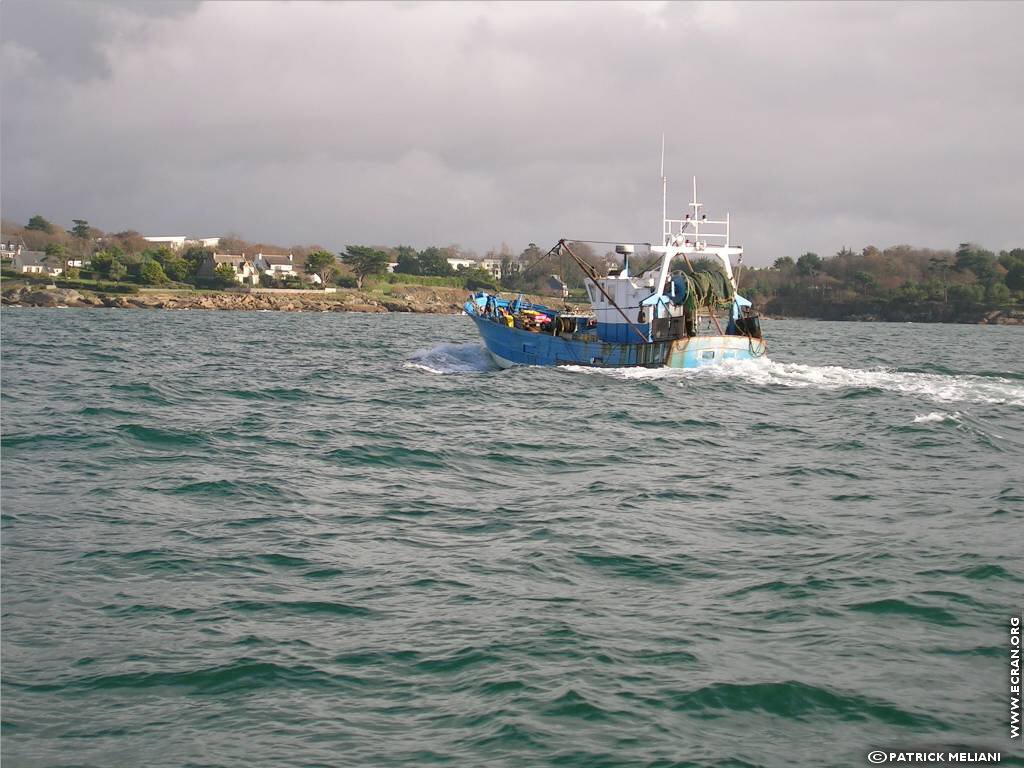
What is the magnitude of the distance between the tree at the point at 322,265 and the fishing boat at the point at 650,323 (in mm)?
118561

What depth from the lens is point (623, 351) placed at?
1474 inches

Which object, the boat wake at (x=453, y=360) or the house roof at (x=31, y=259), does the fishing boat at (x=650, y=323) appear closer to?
the boat wake at (x=453, y=360)

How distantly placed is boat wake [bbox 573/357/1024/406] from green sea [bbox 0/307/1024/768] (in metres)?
7.07

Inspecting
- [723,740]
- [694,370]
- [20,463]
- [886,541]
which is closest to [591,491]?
[886,541]

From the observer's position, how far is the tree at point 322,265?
15612cm

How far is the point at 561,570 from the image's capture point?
11531mm

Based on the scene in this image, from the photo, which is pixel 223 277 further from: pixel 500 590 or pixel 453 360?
pixel 500 590

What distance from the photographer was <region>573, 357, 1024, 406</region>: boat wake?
29.9 m

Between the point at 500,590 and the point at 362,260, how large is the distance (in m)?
148

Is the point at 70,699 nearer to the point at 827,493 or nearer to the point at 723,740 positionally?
the point at 723,740

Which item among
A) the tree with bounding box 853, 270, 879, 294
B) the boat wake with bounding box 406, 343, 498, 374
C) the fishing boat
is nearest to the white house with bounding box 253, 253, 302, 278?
the tree with bounding box 853, 270, 879, 294

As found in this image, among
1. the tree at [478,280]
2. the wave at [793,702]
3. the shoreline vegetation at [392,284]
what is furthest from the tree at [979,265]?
the wave at [793,702]

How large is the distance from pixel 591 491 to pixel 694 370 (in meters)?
21.7

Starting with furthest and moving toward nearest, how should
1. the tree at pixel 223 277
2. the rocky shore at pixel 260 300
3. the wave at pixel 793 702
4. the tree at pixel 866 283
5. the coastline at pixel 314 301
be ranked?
the tree at pixel 866 283
the tree at pixel 223 277
the coastline at pixel 314 301
the rocky shore at pixel 260 300
the wave at pixel 793 702
